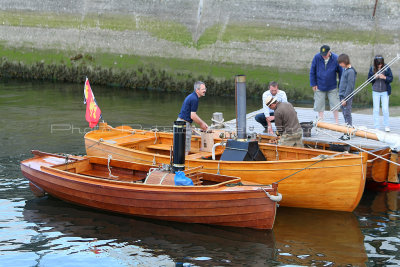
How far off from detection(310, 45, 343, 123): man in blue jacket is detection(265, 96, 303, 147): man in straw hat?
2.40 metres

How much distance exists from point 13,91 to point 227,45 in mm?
9106

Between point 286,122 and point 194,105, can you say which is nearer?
point 286,122

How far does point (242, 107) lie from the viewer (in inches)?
463

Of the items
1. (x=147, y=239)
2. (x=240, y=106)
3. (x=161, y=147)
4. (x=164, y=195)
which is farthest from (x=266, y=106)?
(x=147, y=239)

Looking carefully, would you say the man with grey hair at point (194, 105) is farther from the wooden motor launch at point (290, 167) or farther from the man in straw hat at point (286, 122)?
the man in straw hat at point (286, 122)

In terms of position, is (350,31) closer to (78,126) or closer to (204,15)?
(204,15)

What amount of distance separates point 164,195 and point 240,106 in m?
2.52

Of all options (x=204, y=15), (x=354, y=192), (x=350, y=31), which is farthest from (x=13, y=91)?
(x=354, y=192)

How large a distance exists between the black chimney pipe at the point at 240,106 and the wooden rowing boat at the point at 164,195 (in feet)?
3.65

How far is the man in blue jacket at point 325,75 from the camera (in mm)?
14016

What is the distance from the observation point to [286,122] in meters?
12.0

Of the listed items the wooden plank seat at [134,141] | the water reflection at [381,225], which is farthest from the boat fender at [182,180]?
the water reflection at [381,225]

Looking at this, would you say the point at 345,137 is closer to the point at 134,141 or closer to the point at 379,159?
the point at 379,159

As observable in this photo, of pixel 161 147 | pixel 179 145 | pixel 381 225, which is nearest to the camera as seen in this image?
pixel 179 145
